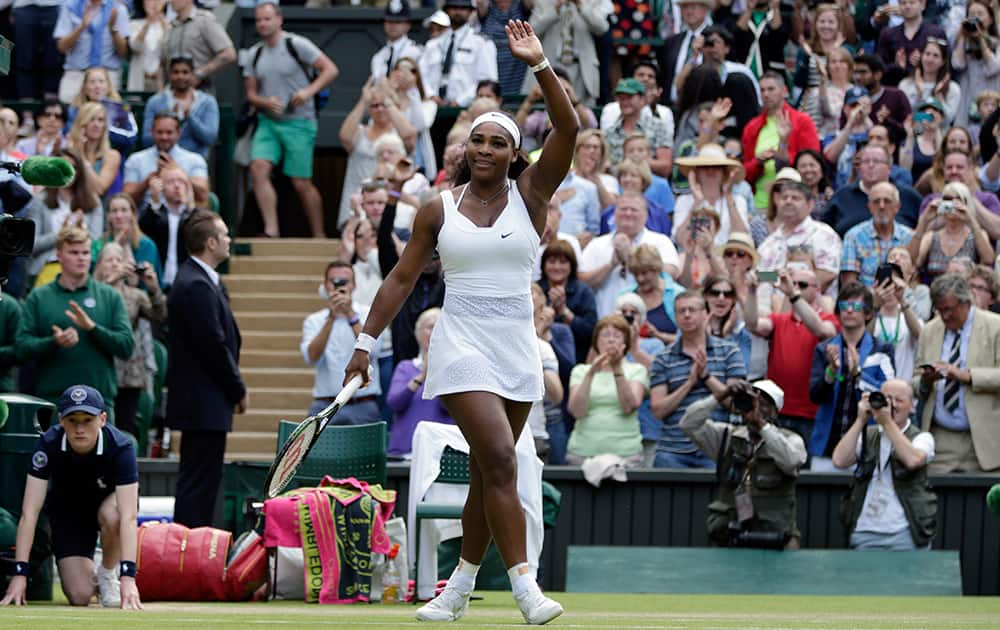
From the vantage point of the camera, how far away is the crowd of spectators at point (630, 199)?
1359cm

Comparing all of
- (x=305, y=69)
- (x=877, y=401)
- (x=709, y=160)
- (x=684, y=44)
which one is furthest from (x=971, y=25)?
(x=877, y=401)

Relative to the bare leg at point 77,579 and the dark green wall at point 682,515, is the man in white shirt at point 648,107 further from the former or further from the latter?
the bare leg at point 77,579

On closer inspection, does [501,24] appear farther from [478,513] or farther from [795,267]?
[478,513]

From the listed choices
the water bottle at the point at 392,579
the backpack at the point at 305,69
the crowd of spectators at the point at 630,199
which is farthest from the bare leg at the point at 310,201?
the water bottle at the point at 392,579

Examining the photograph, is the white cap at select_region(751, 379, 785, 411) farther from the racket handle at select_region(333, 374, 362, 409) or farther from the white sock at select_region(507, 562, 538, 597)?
the racket handle at select_region(333, 374, 362, 409)

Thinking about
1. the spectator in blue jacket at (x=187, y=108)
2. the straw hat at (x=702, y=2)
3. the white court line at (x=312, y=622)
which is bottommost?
the white court line at (x=312, y=622)

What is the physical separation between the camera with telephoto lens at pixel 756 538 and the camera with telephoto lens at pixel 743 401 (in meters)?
0.74

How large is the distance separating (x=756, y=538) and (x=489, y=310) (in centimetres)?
495

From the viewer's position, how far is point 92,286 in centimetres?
1347

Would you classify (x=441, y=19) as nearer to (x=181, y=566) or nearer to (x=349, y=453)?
(x=349, y=453)

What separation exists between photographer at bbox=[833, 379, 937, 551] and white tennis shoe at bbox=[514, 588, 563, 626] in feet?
17.5

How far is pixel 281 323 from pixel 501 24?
425cm

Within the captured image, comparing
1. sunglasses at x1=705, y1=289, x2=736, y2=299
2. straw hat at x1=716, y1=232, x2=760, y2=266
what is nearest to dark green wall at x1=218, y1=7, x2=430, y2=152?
straw hat at x1=716, y1=232, x2=760, y2=266

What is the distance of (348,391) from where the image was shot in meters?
7.95
